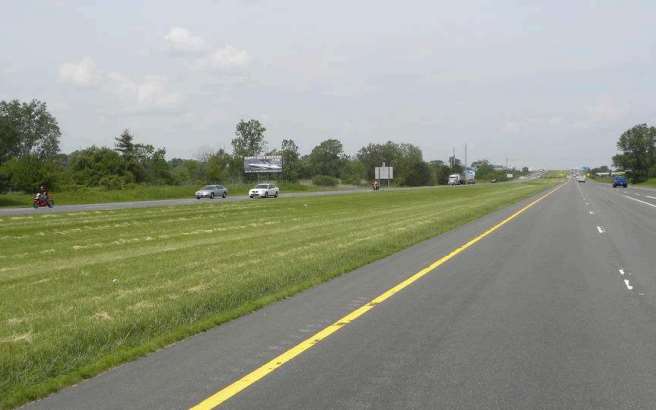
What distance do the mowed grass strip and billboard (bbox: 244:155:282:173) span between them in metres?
87.6

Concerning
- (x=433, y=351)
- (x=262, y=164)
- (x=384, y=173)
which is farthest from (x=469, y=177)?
(x=433, y=351)

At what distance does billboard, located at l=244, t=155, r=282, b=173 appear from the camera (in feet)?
368

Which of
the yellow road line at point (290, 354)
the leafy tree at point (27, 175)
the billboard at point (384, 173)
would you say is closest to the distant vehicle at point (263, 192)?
the leafy tree at point (27, 175)

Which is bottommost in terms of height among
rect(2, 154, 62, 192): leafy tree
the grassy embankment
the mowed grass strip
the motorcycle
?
the grassy embankment

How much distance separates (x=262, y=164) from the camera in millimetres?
112625

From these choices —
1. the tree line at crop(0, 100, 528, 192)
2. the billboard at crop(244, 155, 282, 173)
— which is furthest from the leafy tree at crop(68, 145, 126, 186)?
the billboard at crop(244, 155, 282, 173)

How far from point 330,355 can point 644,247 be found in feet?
43.5

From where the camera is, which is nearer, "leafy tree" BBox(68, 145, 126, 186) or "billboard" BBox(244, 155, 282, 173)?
"leafy tree" BBox(68, 145, 126, 186)

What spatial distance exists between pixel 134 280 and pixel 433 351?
21.3 feet

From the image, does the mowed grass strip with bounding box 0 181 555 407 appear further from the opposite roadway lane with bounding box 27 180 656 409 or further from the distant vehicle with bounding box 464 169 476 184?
the distant vehicle with bounding box 464 169 476 184

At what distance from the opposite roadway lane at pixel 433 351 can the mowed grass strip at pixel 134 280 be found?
1.89 feet

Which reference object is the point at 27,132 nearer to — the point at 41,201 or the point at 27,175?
the point at 27,175

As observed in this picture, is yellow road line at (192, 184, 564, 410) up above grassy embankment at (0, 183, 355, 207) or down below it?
above

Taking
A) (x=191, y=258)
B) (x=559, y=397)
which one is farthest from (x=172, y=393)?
(x=191, y=258)
